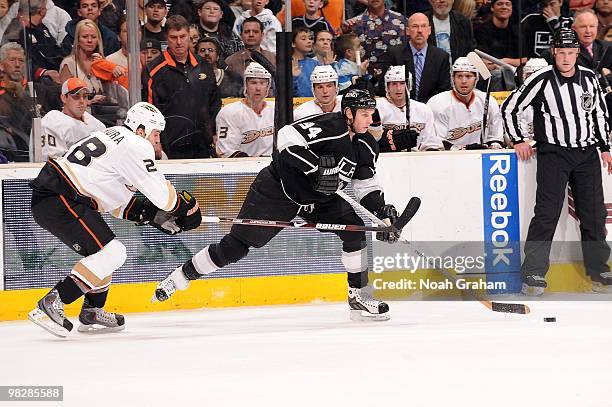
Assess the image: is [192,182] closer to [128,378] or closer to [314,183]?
[314,183]

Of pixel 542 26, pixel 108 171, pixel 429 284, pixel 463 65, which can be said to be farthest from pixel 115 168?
pixel 542 26

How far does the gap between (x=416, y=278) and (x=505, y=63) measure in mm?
1976

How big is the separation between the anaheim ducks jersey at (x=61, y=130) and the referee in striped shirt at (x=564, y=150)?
7.62 ft

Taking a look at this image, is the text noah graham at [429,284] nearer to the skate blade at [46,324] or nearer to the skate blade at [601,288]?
the skate blade at [601,288]

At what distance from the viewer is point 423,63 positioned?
716 centimetres

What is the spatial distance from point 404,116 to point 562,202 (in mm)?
1086

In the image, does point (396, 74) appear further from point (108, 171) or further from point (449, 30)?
point (108, 171)

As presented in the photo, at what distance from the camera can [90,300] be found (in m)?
5.49

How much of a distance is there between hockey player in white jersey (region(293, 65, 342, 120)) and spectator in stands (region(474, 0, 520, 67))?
1.48 metres

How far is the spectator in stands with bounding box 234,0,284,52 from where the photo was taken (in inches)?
264

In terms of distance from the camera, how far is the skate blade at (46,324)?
17.0 ft

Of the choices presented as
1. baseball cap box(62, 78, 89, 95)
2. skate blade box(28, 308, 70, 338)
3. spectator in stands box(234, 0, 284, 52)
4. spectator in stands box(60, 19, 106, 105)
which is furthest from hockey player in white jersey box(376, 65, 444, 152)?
skate blade box(28, 308, 70, 338)

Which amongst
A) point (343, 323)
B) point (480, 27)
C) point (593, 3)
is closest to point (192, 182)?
point (343, 323)

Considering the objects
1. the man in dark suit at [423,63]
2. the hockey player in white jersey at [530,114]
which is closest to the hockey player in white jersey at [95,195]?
the hockey player in white jersey at [530,114]
